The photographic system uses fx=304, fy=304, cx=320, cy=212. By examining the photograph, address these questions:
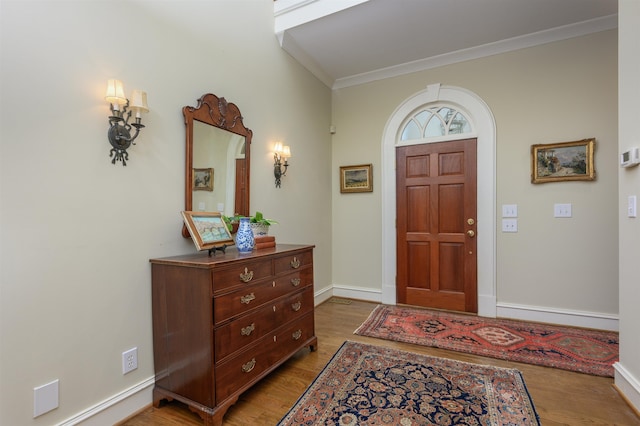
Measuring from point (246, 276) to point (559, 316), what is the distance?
3148mm

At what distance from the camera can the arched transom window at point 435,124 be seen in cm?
346

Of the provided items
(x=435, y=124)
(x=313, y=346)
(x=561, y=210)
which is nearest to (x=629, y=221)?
(x=561, y=210)

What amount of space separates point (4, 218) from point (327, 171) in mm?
3160

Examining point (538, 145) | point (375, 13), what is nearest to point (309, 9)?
point (375, 13)

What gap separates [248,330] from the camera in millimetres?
1848

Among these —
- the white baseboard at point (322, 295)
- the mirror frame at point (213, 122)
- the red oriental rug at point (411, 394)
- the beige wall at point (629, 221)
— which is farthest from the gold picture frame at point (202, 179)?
the beige wall at point (629, 221)

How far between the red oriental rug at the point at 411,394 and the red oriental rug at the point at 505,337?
343mm

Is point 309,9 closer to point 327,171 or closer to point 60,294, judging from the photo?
point 327,171

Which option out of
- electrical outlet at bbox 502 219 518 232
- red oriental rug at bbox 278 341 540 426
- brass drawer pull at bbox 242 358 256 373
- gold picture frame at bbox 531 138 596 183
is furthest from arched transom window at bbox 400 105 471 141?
brass drawer pull at bbox 242 358 256 373

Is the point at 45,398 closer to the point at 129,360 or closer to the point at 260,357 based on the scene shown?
the point at 129,360

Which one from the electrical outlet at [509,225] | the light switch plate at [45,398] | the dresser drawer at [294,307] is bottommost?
the light switch plate at [45,398]

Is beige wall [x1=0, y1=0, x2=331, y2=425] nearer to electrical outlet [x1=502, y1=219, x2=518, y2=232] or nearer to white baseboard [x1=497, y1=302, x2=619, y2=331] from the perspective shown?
electrical outlet [x1=502, y1=219, x2=518, y2=232]

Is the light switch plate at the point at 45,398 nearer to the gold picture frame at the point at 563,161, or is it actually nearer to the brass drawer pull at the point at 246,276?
the brass drawer pull at the point at 246,276

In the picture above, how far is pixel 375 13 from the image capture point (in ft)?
8.98
